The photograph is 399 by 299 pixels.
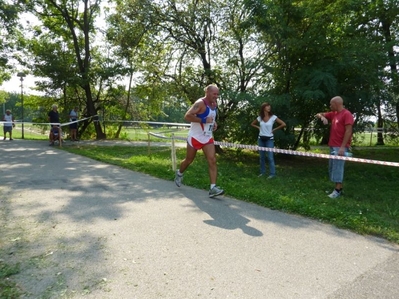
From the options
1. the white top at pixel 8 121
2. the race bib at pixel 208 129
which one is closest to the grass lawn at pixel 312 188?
the race bib at pixel 208 129

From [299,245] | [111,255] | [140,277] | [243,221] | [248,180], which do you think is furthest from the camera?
[248,180]

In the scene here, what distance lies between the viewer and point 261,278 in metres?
2.92

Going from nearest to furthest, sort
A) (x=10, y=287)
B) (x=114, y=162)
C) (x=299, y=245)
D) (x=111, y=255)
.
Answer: (x=10, y=287)
(x=111, y=255)
(x=299, y=245)
(x=114, y=162)

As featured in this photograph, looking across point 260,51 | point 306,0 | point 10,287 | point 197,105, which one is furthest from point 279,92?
point 10,287

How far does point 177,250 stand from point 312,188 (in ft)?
13.6

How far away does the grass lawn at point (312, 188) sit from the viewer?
4.57 meters

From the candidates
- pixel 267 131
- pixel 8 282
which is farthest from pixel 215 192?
pixel 8 282

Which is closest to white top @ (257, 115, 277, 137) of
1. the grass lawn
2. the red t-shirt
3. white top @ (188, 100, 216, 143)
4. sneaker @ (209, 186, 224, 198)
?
the grass lawn

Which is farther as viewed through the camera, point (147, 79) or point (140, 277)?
point (147, 79)

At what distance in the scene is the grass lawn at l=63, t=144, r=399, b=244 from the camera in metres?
4.57

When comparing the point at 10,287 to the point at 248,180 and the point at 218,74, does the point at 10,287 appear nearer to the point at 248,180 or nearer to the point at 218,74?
the point at 248,180

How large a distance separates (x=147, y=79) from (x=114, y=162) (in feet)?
18.9

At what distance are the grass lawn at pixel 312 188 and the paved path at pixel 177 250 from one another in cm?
32

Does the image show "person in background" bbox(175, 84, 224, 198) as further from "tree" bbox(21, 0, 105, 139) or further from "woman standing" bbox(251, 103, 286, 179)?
"tree" bbox(21, 0, 105, 139)
